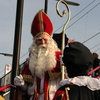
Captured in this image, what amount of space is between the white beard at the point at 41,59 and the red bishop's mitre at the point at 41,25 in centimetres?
38

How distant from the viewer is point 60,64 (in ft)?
18.0

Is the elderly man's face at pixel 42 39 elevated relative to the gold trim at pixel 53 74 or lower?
elevated

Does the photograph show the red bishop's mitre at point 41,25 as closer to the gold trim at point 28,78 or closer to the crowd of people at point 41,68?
the crowd of people at point 41,68

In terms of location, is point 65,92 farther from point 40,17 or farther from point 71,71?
point 40,17

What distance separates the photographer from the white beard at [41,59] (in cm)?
544

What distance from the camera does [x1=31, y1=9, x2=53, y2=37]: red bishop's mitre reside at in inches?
235

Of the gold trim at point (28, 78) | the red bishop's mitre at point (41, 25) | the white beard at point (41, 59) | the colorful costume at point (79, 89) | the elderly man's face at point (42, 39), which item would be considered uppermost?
the red bishop's mitre at point (41, 25)

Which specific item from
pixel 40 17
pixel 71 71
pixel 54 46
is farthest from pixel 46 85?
pixel 71 71

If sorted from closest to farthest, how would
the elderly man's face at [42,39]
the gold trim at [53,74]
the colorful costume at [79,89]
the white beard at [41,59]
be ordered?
the colorful costume at [79,89], the gold trim at [53,74], the white beard at [41,59], the elderly man's face at [42,39]

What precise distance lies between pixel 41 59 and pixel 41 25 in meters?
0.79

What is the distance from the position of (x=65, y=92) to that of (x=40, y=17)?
11.6 ft

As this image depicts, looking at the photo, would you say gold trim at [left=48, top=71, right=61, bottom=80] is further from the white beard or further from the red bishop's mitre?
the red bishop's mitre

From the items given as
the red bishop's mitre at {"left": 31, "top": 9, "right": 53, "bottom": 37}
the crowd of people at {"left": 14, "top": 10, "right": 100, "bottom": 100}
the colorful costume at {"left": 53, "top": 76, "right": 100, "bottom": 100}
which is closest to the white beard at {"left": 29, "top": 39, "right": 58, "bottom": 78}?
the crowd of people at {"left": 14, "top": 10, "right": 100, "bottom": 100}

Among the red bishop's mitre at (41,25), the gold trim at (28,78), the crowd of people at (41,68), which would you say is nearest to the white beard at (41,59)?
the crowd of people at (41,68)
